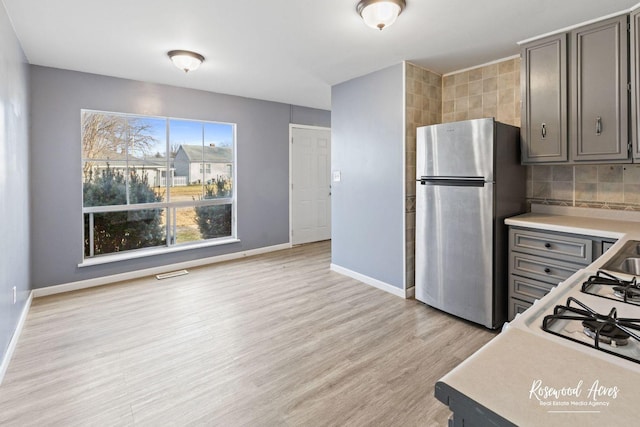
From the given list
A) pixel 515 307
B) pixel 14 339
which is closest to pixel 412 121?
pixel 515 307

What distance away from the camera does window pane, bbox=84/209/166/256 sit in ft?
13.5

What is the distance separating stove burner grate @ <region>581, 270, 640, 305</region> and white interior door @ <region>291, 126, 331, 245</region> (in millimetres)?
4901

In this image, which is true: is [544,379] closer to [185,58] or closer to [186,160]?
[185,58]

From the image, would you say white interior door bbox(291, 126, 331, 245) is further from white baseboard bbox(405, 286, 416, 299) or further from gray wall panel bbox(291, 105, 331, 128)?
white baseboard bbox(405, 286, 416, 299)

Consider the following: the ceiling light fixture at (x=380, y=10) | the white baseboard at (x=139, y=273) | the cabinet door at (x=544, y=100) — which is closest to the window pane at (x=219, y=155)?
the white baseboard at (x=139, y=273)

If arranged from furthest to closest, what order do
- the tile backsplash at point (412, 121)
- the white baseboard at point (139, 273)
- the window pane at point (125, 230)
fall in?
the window pane at point (125, 230) → the white baseboard at point (139, 273) → the tile backsplash at point (412, 121)

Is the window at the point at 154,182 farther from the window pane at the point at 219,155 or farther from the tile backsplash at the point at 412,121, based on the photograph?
the tile backsplash at the point at 412,121

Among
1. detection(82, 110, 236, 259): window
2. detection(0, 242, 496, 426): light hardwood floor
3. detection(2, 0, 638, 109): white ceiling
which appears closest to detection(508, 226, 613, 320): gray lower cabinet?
detection(0, 242, 496, 426): light hardwood floor

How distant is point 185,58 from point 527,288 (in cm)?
363

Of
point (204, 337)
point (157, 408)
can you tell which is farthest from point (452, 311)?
point (157, 408)

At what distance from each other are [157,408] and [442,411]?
1588mm

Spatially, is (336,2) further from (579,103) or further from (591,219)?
(591,219)

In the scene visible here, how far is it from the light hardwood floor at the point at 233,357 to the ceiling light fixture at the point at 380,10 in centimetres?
234

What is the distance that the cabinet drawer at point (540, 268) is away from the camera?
95.7 inches
